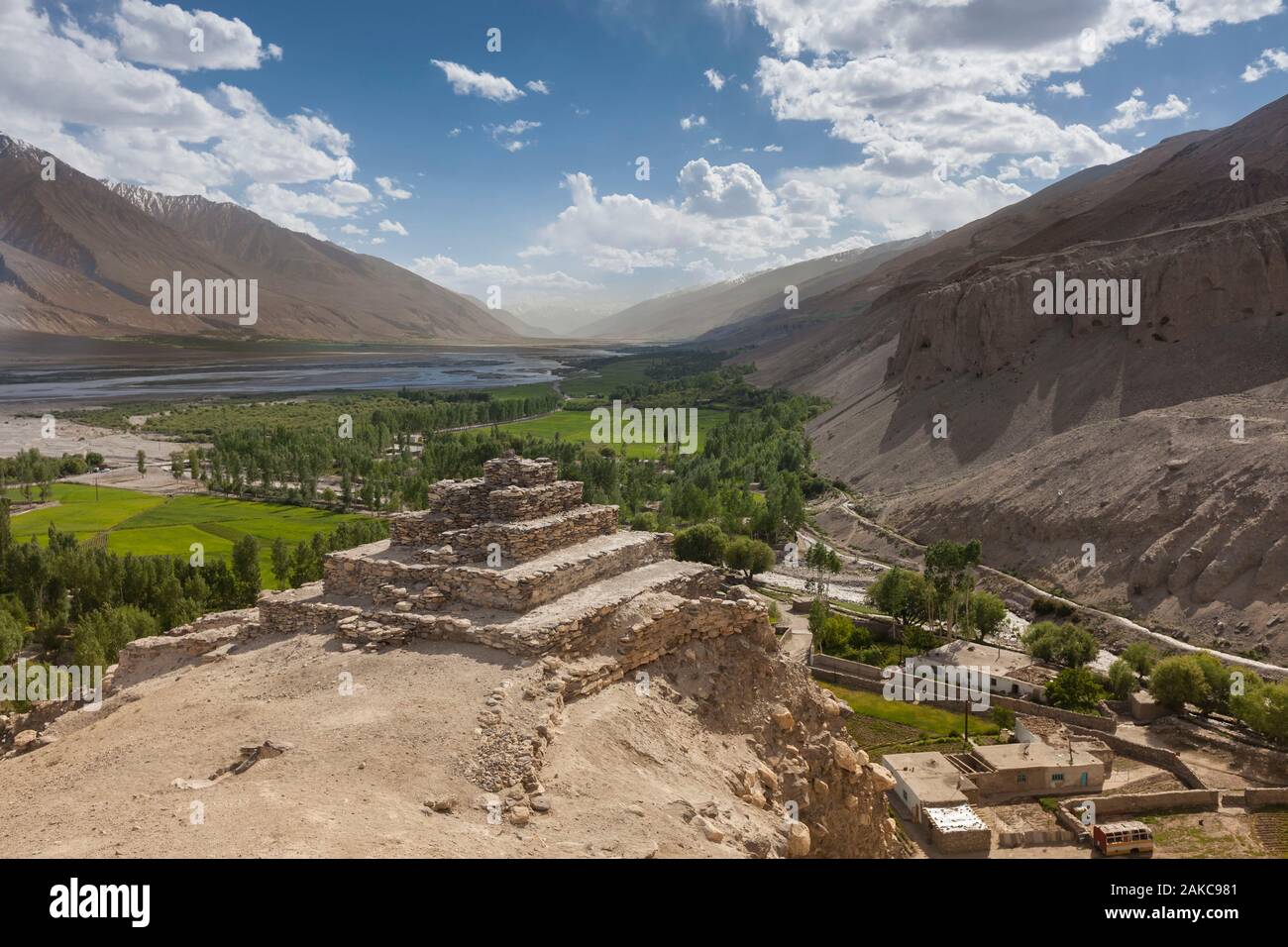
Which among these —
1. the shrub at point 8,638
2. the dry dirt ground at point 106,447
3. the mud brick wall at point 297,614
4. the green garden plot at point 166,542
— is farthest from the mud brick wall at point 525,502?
the dry dirt ground at point 106,447

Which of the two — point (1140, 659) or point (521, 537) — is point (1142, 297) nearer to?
point (1140, 659)

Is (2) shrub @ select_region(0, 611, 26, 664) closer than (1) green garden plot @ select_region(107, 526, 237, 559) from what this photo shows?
Yes

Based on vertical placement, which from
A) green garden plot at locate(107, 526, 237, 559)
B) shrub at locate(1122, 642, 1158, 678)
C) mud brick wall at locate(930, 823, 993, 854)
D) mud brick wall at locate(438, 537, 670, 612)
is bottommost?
mud brick wall at locate(930, 823, 993, 854)

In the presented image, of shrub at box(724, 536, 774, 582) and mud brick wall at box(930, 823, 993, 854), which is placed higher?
shrub at box(724, 536, 774, 582)

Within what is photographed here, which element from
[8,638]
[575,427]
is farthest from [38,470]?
[575,427]

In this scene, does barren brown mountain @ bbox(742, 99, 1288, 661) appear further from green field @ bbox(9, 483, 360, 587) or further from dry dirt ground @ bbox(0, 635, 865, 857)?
green field @ bbox(9, 483, 360, 587)

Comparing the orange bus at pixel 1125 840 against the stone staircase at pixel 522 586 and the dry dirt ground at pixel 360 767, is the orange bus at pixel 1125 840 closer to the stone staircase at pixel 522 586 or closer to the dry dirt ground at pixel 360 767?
the stone staircase at pixel 522 586

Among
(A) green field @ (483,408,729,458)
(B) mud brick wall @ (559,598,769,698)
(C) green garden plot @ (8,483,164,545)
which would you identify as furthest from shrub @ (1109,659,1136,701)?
(A) green field @ (483,408,729,458)
